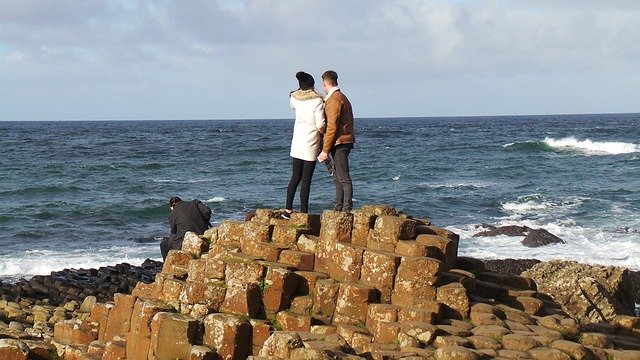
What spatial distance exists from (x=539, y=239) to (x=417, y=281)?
16583 mm

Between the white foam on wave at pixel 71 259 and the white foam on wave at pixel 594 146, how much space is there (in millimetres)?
44776

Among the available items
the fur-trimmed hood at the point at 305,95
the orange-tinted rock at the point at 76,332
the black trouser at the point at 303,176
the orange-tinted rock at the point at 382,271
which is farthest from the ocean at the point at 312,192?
the orange-tinted rock at the point at 382,271

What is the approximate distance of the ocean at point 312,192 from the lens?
27.7 metres

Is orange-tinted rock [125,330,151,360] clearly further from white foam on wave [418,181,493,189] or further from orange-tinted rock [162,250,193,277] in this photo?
white foam on wave [418,181,493,189]

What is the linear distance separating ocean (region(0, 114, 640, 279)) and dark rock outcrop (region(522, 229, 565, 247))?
0.30 meters

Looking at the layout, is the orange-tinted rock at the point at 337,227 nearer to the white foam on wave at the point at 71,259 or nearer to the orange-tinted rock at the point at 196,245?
the orange-tinted rock at the point at 196,245

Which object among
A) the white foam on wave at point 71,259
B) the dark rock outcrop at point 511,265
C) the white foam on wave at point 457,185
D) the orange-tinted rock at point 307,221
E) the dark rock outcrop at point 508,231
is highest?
the orange-tinted rock at point 307,221

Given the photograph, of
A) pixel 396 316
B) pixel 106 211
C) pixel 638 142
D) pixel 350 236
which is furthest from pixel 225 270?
pixel 638 142

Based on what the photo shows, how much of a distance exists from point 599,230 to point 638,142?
156ft

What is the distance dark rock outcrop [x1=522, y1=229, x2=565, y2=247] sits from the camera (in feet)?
89.1

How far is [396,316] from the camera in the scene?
1133 centimetres

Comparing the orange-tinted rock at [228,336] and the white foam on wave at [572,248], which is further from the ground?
the orange-tinted rock at [228,336]

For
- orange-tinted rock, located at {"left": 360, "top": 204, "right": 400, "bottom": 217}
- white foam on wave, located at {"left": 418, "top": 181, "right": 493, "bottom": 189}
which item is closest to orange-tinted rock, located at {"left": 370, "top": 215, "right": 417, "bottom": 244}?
orange-tinted rock, located at {"left": 360, "top": 204, "right": 400, "bottom": 217}

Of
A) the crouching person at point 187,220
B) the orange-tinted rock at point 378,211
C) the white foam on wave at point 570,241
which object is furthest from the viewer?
the white foam on wave at point 570,241
